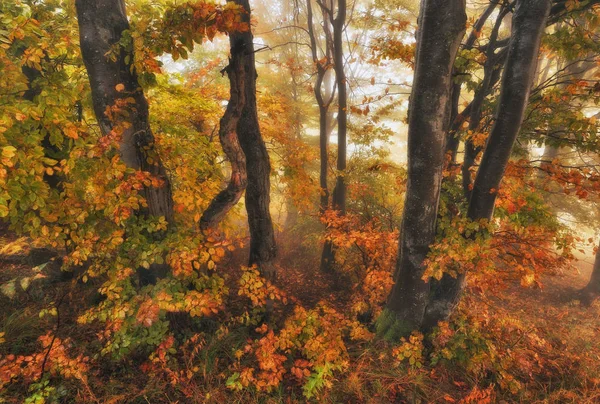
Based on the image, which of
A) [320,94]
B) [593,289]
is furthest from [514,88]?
[593,289]

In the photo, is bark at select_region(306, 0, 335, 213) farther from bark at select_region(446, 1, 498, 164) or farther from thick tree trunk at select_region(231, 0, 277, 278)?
thick tree trunk at select_region(231, 0, 277, 278)

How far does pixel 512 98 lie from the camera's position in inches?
138

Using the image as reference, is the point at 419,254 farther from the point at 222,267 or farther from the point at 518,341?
the point at 222,267

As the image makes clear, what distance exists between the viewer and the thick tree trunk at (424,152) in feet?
10.9

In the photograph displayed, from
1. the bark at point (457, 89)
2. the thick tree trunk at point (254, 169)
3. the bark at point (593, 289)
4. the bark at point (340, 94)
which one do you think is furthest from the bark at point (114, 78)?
the bark at point (593, 289)

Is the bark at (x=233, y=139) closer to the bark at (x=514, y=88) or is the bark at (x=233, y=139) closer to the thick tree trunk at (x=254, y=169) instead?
the thick tree trunk at (x=254, y=169)

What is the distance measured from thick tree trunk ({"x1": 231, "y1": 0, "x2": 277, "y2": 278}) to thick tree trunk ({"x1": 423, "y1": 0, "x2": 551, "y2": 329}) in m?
3.30

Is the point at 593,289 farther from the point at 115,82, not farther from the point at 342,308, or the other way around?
the point at 115,82

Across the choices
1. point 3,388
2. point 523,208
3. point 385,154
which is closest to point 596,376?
point 523,208

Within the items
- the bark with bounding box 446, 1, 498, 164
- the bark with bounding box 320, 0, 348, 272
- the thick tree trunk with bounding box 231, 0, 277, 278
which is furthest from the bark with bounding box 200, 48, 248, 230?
the bark with bounding box 320, 0, 348, 272

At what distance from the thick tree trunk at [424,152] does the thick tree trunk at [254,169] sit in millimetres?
2305

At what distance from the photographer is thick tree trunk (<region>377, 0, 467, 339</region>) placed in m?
3.33

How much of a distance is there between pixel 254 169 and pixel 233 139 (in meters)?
0.70

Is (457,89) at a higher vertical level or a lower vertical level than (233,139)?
higher
